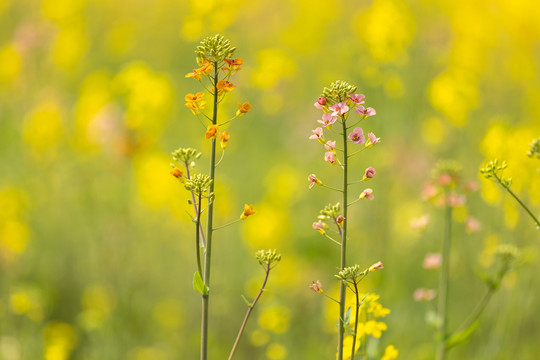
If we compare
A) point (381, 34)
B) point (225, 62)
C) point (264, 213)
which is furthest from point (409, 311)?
point (225, 62)

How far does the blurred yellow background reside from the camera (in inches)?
160

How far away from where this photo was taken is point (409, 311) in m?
4.66

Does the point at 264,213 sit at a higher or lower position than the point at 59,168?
lower

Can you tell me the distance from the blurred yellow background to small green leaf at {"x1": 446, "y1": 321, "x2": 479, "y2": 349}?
557 mm

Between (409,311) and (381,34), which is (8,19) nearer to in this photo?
(381,34)

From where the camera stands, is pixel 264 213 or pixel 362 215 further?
pixel 362 215

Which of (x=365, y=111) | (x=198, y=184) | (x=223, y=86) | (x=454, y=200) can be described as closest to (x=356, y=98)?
(x=365, y=111)

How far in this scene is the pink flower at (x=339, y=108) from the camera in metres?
1.75

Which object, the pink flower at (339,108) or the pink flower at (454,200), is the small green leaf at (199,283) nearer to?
the pink flower at (339,108)

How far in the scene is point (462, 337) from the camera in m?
2.57

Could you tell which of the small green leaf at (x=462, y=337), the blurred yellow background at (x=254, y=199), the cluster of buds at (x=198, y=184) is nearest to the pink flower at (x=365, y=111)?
the cluster of buds at (x=198, y=184)

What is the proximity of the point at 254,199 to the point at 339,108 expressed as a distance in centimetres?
522

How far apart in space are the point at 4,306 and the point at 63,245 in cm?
118

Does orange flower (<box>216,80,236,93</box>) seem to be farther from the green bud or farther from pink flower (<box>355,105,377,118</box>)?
pink flower (<box>355,105,377,118</box>)
